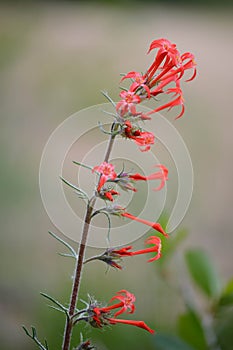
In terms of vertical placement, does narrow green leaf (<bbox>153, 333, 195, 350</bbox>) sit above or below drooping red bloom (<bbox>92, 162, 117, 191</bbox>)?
below

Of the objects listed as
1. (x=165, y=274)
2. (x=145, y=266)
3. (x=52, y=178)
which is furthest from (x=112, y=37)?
(x=165, y=274)

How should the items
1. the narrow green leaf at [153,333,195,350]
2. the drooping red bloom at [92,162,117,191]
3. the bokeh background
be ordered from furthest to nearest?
the bokeh background, the narrow green leaf at [153,333,195,350], the drooping red bloom at [92,162,117,191]

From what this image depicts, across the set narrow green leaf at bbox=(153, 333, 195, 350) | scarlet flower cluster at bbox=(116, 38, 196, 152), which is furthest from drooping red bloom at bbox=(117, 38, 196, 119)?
narrow green leaf at bbox=(153, 333, 195, 350)

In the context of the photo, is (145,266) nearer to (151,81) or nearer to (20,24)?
(20,24)

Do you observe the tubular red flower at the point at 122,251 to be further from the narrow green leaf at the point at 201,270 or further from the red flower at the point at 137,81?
the narrow green leaf at the point at 201,270

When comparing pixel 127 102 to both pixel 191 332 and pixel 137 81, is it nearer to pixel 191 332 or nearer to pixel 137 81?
pixel 137 81

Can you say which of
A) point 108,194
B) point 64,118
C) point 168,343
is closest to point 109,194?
point 108,194

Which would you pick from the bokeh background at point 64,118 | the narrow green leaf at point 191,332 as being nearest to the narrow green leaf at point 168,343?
the narrow green leaf at point 191,332

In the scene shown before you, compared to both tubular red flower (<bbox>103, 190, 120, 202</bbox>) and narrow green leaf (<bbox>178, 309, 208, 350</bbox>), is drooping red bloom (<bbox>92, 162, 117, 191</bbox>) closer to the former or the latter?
tubular red flower (<bbox>103, 190, 120, 202</bbox>)
